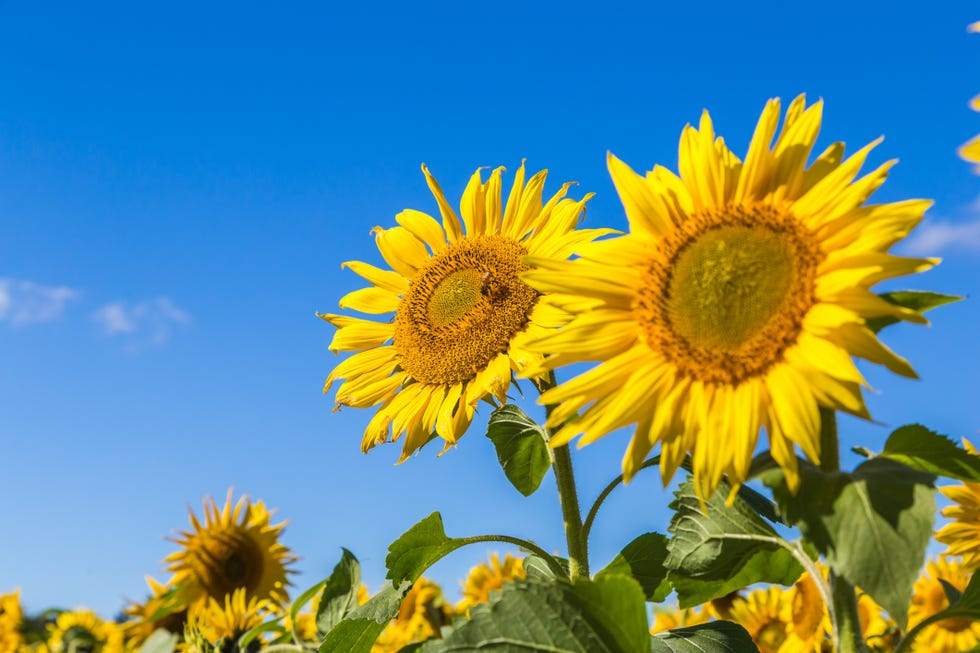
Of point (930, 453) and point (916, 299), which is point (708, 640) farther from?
point (916, 299)

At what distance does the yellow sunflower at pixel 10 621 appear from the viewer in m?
7.57

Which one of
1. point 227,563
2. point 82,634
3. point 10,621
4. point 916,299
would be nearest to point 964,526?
point 916,299

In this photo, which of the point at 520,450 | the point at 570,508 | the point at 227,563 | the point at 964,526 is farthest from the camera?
the point at 227,563

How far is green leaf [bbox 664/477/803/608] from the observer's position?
8.18 feet

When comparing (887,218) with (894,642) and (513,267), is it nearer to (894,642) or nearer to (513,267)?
(513,267)

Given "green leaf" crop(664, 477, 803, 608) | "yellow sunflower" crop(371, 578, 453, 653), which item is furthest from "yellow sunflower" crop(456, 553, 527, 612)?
"green leaf" crop(664, 477, 803, 608)

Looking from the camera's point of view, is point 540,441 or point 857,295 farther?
point 540,441

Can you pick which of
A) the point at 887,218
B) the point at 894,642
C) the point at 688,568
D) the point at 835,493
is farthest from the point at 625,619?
the point at 894,642

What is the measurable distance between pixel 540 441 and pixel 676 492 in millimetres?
740

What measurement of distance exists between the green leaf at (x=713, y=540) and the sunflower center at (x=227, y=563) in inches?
162

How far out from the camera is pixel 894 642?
14.6ft

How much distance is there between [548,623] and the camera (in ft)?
7.41

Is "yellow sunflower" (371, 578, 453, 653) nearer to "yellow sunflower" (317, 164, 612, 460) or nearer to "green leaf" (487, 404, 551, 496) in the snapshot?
"yellow sunflower" (317, 164, 612, 460)

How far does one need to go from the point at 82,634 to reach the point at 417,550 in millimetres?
4544
